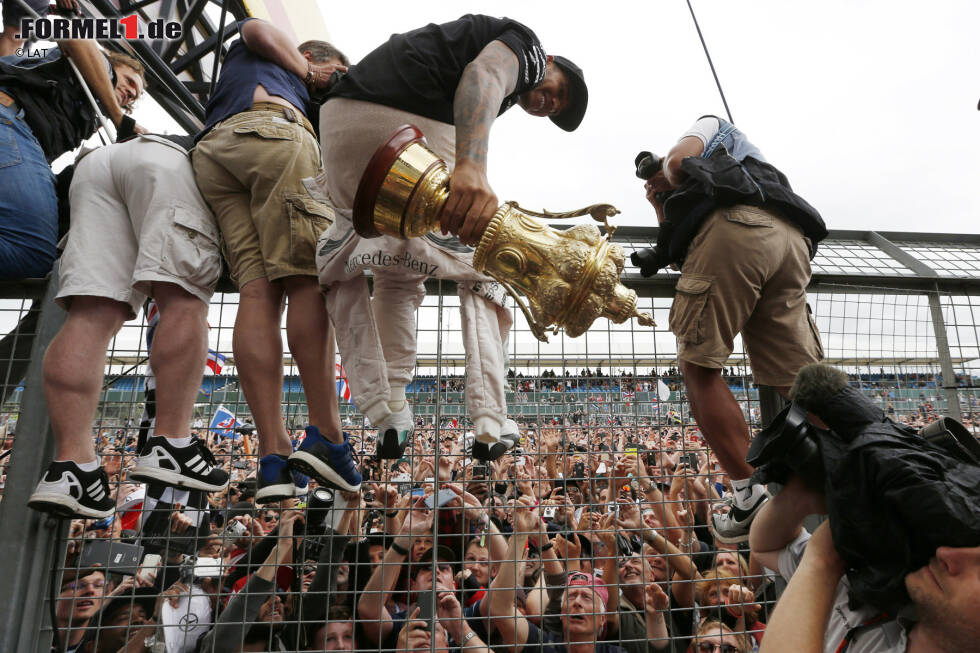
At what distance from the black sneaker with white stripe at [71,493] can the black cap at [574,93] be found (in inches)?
67.4

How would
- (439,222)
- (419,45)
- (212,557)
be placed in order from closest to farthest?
(439,222), (419,45), (212,557)

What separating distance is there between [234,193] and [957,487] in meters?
1.99

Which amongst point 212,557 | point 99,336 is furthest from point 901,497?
point 212,557

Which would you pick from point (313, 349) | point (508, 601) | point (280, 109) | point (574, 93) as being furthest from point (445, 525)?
point (574, 93)

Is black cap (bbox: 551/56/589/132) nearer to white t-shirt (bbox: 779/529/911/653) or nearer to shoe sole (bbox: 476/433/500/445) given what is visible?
shoe sole (bbox: 476/433/500/445)

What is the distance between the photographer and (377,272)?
6.13 feet

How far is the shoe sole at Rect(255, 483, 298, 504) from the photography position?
1.66 metres

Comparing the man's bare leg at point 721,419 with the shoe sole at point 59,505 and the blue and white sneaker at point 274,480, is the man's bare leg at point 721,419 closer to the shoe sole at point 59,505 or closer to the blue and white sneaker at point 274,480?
the blue and white sneaker at point 274,480

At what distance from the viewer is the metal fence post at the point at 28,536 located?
6.31 ft

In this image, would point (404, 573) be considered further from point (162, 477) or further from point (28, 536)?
point (162, 477)

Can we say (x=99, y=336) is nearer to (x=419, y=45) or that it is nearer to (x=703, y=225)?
(x=419, y=45)

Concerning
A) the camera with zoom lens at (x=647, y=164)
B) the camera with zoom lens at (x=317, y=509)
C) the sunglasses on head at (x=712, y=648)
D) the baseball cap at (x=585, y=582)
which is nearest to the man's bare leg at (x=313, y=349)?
the camera with zoom lens at (x=317, y=509)

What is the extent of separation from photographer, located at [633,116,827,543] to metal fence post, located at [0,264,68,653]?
2.16 metres

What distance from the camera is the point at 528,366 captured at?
2803 mm
